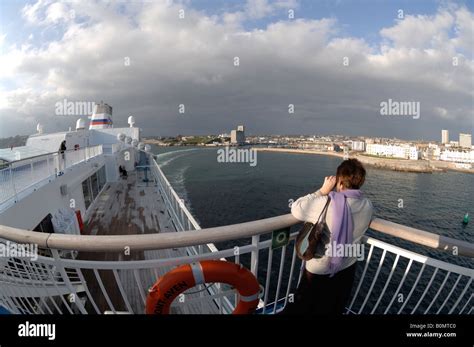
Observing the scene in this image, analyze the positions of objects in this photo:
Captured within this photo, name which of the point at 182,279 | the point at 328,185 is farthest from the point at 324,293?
the point at 182,279

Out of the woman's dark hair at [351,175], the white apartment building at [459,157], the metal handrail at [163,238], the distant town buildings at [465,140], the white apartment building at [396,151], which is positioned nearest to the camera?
the metal handrail at [163,238]

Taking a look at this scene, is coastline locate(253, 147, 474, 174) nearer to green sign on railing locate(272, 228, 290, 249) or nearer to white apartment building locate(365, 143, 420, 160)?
white apartment building locate(365, 143, 420, 160)

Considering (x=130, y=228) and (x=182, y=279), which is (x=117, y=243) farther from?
(x=130, y=228)

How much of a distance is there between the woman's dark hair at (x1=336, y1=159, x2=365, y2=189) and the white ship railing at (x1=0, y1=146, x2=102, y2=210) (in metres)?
5.34

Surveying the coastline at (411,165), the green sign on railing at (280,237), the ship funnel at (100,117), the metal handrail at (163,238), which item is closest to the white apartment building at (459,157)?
the coastline at (411,165)

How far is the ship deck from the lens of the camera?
4.08 meters

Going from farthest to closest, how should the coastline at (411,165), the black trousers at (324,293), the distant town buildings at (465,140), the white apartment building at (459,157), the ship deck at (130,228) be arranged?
the distant town buildings at (465,140)
the white apartment building at (459,157)
the coastline at (411,165)
the ship deck at (130,228)
the black trousers at (324,293)

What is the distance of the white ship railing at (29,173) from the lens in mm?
4770

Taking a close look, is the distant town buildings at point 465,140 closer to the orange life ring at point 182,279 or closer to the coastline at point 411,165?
the coastline at point 411,165

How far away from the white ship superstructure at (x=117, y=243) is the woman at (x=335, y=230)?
0.66ft

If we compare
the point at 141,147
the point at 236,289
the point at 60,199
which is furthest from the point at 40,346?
the point at 141,147

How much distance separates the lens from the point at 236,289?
1.88m

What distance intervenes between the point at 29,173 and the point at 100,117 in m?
20.8

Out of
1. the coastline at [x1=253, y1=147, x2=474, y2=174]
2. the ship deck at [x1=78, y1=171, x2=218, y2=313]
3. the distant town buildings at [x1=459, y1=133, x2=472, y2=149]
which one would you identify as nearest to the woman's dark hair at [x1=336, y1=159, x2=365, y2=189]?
the ship deck at [x1=78, y1=171, x2=218, y2=313]
